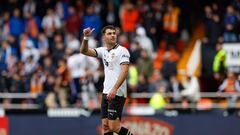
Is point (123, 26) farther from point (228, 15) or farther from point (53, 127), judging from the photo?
point (53, 127)

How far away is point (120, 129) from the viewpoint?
14977 millimetres

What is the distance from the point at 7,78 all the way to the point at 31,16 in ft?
12.6

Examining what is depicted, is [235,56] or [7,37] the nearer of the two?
[235,56]

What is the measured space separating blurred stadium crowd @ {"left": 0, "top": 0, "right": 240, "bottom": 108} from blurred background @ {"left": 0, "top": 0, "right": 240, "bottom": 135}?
0.10 feet

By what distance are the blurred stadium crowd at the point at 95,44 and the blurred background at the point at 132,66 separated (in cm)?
3

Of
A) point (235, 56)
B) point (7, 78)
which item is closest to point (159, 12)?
point (235, 56)

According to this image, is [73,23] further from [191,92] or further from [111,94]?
[111,94]

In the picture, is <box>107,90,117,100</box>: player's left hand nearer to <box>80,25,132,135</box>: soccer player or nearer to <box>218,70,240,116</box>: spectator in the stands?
<box>80,25,132,135</box>: soccer player

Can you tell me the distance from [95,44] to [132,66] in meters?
1.70

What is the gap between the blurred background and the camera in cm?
1983

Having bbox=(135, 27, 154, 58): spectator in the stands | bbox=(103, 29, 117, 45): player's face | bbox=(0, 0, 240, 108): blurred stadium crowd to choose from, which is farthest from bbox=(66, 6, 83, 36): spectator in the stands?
bbox=(103, 29, 117, 45): player's face

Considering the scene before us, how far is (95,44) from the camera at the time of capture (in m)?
25.0

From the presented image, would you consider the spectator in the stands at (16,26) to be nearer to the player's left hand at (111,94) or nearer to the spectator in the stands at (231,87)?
the spectator in the stands at (231,87)

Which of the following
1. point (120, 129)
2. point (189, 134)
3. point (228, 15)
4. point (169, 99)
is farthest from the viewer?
point (228, 15)
